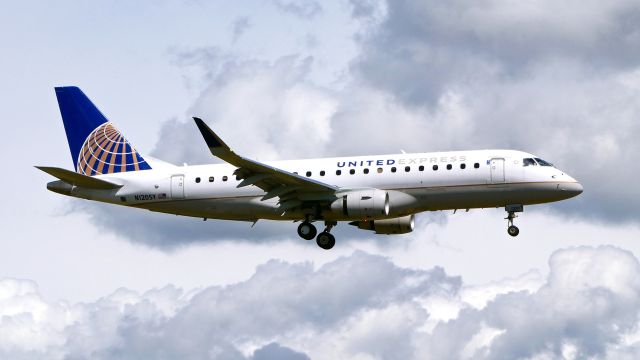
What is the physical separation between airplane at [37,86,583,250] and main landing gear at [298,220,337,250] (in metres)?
0.05

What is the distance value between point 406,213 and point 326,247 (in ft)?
17.0

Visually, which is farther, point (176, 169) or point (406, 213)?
point (176, 169)

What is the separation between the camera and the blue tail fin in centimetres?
7269

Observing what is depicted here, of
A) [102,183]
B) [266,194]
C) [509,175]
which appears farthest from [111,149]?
[509,175]

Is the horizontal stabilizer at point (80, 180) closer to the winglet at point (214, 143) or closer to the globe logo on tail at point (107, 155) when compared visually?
the globe logo on tail at point (107, 155)

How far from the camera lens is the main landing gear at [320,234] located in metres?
68.7

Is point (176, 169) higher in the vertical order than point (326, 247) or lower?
higher

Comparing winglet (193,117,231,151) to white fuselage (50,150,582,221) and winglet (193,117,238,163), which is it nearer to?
winglet (193,117,238,163)

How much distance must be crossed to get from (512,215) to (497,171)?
8.37ft

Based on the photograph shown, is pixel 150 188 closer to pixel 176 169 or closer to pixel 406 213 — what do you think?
pixel 176 169

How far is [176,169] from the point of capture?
70875 millimetres

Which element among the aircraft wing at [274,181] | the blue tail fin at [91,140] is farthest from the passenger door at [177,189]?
the aircraft wing at [274,181]

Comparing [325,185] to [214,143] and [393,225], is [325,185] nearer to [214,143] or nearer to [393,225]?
[393,225]

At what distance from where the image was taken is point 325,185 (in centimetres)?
6588
